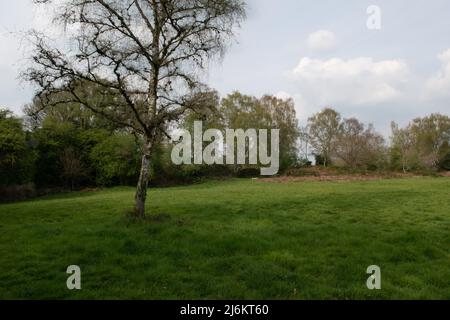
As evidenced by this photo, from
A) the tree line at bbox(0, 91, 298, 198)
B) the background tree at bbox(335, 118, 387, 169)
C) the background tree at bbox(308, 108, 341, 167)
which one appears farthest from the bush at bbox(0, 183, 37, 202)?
the background tree at bbox(308, 108, 341, 167)

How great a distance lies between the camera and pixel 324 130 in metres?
70.1

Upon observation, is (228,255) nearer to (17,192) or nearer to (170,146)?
(17,192)

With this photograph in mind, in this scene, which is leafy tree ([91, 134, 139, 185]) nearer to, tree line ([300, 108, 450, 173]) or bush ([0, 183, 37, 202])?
bush ([0, 183, 37, 202])

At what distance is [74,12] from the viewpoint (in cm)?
1265

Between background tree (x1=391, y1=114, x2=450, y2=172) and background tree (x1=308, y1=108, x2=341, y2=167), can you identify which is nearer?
background tree (x1=391, y1=114, x2=450, y2=172)

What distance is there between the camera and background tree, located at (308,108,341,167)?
68938mm

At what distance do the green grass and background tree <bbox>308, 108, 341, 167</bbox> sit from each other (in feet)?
177

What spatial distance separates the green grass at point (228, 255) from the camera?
760 centimetres

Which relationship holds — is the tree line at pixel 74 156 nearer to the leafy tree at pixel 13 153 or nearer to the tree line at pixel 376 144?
the leafy tree at pixel 13 153

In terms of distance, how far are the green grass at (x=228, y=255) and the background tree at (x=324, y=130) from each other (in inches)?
2128

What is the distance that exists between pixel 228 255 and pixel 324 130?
63208 millimetres
